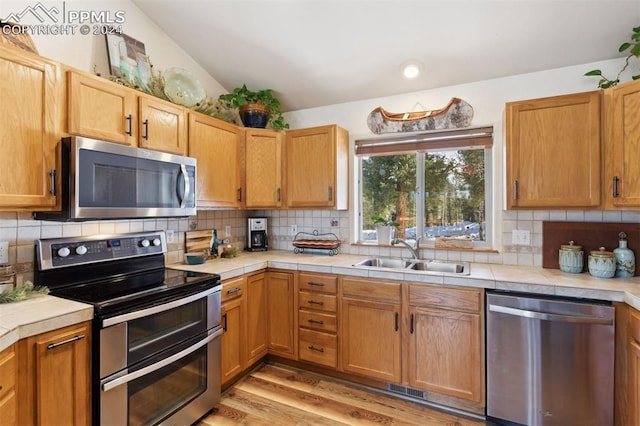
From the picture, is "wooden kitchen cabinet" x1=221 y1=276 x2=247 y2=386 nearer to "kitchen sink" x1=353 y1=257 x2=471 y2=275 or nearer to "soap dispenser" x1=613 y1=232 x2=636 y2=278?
"kitchen sink" x1=353 y1=257 x2=471 y2=275

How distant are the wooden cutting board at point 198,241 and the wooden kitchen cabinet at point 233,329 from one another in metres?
0.59

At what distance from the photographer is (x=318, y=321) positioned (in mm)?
2516

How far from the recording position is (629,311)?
65.5 inches

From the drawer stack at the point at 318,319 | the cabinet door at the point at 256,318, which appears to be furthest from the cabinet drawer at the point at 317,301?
the cabinet door at the point at 256,318

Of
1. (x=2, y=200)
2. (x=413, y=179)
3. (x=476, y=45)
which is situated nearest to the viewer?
(x=2, y=200)

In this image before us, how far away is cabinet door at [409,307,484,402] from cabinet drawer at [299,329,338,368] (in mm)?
587

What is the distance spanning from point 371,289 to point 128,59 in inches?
93.8

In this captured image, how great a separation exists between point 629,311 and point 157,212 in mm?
2737

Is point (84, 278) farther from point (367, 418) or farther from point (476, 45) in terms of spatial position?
point (476, 45)

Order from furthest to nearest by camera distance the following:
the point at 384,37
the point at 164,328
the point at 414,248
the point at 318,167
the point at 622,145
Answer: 1. the point at 318,167
2. the point at 414,248
3. the point at 384,37
4. the point at 622,145
5. the point at 164,328

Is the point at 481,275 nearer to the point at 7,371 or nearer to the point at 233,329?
the point at 233,329

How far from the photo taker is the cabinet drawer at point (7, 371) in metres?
1.15

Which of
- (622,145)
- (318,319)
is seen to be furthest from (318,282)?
(622,145)

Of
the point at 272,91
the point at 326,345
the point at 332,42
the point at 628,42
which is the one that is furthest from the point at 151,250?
the point at 628,42
